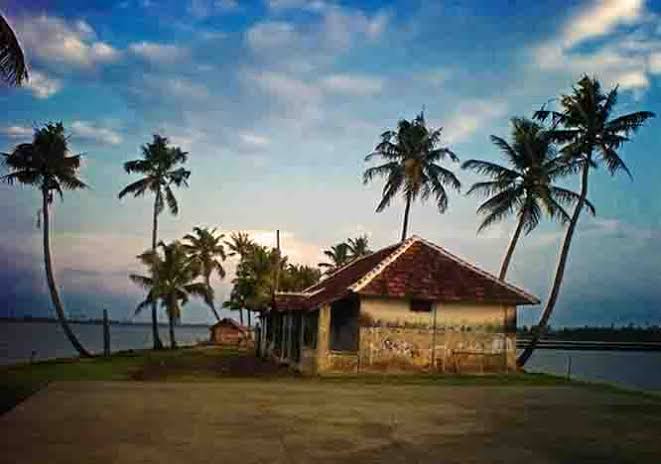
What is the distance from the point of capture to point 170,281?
149ft

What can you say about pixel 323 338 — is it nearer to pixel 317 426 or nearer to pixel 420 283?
pixel 420 283

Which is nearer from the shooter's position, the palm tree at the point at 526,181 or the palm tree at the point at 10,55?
the palm tree at the point at 10,55

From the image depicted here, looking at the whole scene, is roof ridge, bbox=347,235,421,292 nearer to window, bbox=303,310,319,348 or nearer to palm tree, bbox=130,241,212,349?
window, bbox=303,310,319,348

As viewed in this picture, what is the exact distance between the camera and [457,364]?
24609 millimetres

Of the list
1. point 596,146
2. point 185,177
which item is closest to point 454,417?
point 596,146

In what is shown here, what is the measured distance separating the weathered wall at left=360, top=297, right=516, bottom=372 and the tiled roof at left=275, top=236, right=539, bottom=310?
1.60ft

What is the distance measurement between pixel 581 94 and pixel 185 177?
78.1ft

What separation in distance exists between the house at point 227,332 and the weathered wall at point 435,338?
3385 centimetres

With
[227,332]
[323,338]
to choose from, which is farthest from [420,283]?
[227,332]

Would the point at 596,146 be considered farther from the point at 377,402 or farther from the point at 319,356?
the point at 377,402

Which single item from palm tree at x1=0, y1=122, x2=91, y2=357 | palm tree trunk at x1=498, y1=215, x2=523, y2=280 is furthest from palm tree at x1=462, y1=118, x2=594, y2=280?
palm tree at x1=0, y1=122, x2=91, y2=357

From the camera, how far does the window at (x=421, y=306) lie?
967 inches

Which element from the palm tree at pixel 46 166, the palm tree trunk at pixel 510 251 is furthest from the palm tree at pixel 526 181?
the palm tree at pixel 46 166

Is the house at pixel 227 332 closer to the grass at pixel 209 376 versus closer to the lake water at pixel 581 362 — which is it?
the lake water at pixel 581 362
